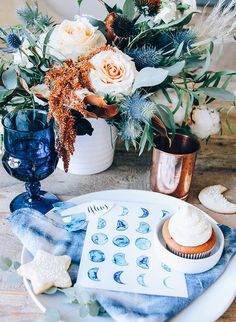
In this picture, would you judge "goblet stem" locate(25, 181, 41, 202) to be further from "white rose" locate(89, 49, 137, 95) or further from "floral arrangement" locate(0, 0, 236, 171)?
"white rose" locate(89, 49, 137, 95)

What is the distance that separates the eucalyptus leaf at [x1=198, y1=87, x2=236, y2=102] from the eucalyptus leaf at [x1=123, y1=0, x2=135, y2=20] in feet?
0.69

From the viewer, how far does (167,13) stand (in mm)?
867

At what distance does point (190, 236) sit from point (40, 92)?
38 centimetres

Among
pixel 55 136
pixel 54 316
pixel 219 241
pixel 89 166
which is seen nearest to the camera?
pixel 54 316

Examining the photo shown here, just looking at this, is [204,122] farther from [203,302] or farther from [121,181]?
[203,302]

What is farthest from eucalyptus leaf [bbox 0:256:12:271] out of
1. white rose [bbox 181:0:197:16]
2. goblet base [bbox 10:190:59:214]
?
white rose [bbox 181:0:197:16]

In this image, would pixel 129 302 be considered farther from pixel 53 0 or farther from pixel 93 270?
pixel 53 0

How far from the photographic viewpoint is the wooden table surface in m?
0.79

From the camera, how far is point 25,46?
2.97 ft

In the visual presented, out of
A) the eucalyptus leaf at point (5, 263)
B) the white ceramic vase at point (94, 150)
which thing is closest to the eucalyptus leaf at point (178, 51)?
the white ceramic vase at point (94, 150)

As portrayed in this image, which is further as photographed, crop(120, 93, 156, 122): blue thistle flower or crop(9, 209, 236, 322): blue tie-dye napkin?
crop(120, 93, 156, 122): blue thistle flower

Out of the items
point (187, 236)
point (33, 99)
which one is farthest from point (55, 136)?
point (187, 236)

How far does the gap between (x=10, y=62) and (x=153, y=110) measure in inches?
14.0

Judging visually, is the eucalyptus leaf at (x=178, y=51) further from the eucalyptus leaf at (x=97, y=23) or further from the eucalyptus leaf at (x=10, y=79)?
the eucalyptus leaf at (x=10, y=79)
